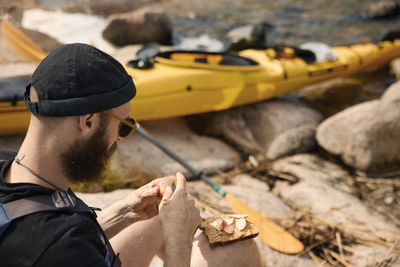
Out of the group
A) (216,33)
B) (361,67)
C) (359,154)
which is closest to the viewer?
(359,154)

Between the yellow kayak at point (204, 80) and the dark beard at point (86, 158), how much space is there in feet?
9.14

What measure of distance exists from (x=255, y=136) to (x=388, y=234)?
2.22 m

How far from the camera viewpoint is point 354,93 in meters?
6.45

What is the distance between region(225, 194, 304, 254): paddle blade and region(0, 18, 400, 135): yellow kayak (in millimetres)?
1902

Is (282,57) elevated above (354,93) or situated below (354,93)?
above

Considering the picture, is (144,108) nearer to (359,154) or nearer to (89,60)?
(359,154)

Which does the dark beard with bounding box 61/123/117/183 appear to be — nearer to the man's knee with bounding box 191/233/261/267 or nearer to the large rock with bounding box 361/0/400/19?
the man's knee with bounding box 191/233/261/267

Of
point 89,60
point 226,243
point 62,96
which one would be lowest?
point 226,243

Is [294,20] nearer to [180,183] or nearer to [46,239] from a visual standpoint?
[180,183]

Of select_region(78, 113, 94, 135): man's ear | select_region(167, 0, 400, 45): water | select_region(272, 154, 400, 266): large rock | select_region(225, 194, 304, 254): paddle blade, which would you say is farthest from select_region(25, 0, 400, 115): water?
select_region(78, 113, 94, 135): man's ear

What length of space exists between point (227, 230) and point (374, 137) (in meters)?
3.00

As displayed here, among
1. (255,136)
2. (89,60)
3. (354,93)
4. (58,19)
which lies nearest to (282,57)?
(255,136)

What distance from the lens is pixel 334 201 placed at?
350cm

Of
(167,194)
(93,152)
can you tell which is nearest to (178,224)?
(167,194)
